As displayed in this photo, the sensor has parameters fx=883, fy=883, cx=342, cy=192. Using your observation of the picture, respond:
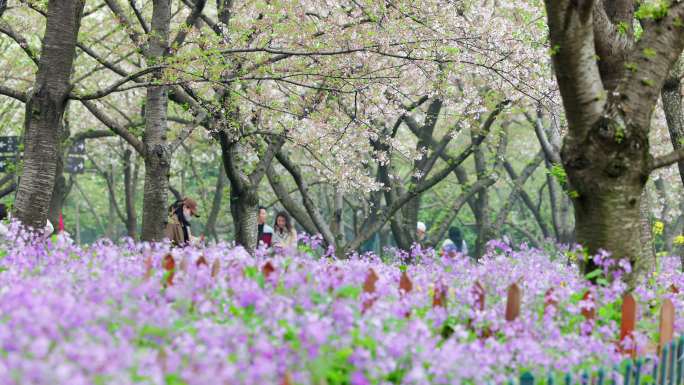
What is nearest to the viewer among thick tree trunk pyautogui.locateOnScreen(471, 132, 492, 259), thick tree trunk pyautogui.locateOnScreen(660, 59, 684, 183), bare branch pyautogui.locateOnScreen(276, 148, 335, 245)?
thick tree trunk pyautogui.locateOnScreen(660, 59, 684, 183)

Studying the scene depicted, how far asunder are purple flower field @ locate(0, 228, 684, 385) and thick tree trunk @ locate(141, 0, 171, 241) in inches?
285

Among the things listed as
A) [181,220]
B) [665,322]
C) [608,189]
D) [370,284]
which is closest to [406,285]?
[370,284]

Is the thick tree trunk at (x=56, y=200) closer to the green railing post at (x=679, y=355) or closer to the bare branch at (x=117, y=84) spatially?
the bare branch at (x=117, y=84)

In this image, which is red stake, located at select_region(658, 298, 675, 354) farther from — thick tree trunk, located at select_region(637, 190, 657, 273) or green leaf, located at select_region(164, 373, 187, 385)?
green leaf, located at select_region(164, 373, 187, 385)

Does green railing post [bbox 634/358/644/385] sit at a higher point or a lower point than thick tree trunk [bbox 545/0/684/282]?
lower

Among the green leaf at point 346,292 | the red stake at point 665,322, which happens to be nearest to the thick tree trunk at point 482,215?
the red stake at point 665,322

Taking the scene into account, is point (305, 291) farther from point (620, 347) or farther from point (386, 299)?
point (620, 347)

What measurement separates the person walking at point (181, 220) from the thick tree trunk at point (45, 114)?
256 centimetres

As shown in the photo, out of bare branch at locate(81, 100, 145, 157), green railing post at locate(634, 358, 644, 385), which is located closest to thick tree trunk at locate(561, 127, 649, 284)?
green railing post at locate(634, 358, 644, 385)

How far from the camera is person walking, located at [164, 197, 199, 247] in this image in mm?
14047

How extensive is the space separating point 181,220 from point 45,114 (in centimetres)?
348

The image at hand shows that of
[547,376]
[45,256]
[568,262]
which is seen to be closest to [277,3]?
[568,262]

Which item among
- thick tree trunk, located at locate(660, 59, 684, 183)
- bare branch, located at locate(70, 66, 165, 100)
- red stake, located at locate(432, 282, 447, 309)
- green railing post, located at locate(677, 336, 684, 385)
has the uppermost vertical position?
thick tree trunk, located at locate(660, 59, 684, 183)

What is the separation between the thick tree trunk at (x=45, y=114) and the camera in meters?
11.6
